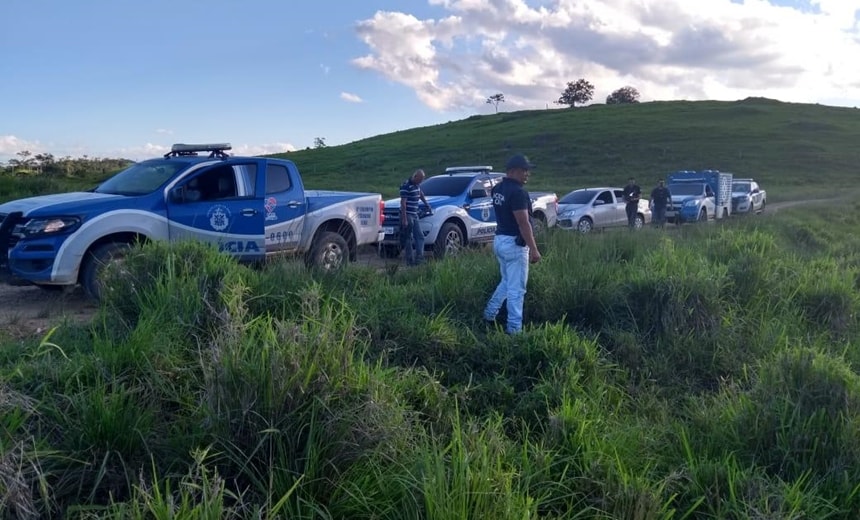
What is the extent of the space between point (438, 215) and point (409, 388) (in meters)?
8.41

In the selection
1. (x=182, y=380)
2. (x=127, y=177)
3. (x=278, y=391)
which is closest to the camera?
(x=278, y=391)

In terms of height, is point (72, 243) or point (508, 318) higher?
point (72, 243)

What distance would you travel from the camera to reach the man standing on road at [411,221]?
12289mm

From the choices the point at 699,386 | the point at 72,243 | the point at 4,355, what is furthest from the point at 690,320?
the point at 72,243

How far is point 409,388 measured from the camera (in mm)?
5008

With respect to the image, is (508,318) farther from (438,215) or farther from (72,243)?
(438,215)

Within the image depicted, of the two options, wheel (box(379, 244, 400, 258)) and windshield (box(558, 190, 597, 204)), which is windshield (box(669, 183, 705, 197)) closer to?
windshield (box(558, 190, 597, 204))

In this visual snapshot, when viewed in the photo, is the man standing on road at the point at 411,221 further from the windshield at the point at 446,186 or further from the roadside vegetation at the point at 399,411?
the roadside vegetation at the point at 399,411

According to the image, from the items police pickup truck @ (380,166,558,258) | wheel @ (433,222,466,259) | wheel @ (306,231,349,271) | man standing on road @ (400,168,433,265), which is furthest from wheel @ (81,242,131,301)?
wheel @ (433,222,466,259)

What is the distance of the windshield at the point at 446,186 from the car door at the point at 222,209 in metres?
5.05

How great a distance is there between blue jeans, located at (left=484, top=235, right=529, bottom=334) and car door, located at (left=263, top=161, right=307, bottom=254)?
342 centimetres

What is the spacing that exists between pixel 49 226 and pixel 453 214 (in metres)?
7.13

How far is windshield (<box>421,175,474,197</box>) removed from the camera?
14.4 m

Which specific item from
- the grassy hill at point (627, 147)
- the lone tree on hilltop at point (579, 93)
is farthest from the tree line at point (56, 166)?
the lone tree on hilltop at point (579, 93)
